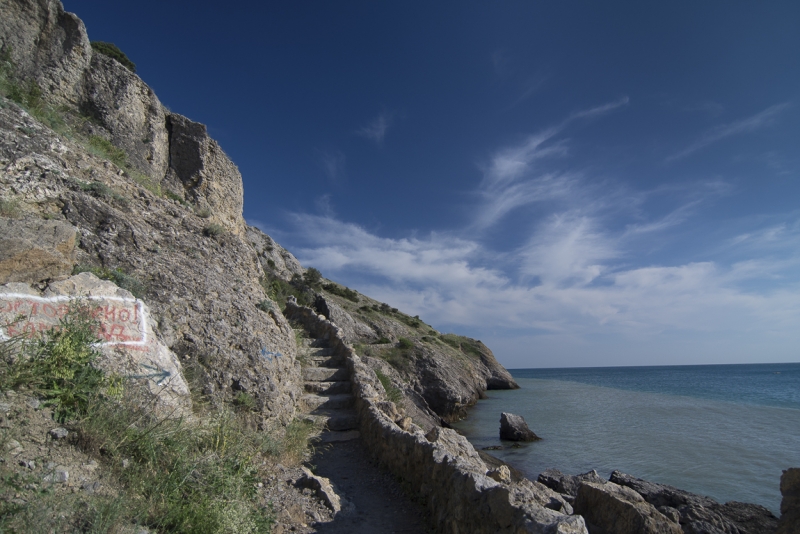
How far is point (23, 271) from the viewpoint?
5355 mm

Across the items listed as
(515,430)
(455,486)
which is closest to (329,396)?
(455,486)

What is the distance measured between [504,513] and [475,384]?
102 ft

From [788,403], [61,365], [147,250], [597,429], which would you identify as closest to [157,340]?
[61,365]

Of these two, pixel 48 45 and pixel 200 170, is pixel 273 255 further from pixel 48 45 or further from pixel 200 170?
pixel 48 45

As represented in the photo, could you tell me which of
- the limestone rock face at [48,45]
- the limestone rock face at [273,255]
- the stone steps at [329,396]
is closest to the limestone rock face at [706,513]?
the stone steps at [329,396]

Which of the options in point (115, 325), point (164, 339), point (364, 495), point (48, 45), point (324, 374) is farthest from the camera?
point (48, 45)

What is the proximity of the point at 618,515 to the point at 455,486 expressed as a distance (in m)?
2.76

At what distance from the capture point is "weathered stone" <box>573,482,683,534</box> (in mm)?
5531

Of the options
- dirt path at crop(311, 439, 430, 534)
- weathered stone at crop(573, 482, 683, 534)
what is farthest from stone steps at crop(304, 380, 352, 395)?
weathered stone at crop(573, 482, 683, 534)

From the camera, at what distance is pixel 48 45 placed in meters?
12.4

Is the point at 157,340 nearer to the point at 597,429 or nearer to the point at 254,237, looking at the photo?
the point at 597,429

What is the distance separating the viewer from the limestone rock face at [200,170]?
1562 cm

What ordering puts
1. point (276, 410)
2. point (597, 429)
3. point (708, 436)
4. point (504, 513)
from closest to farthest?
point (504, 513) → point (276, 410) → point (708, 436) → point (597, 429)

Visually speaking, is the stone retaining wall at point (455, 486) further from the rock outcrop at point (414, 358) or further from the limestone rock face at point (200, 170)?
the rock outcrop at point (414, 358)
